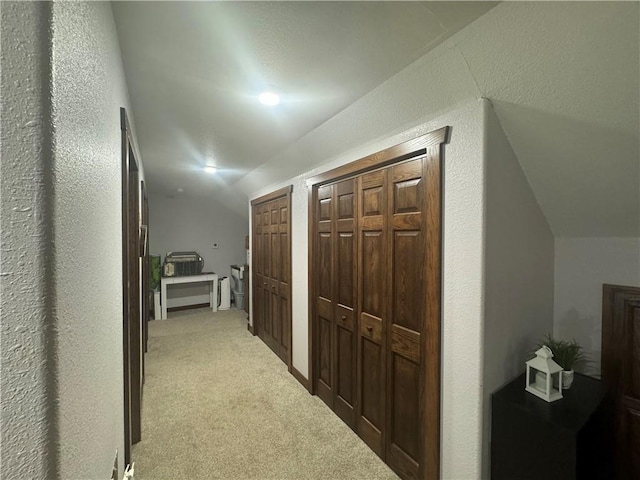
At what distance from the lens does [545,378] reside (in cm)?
137

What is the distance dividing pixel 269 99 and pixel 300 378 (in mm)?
2535

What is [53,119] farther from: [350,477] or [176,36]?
[350,477]

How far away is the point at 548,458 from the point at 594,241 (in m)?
1.19

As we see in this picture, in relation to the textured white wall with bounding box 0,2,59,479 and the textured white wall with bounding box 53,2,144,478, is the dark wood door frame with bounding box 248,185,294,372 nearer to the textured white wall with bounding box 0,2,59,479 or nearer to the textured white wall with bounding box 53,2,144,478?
the textured white wall with bounding box 53,2,144,478

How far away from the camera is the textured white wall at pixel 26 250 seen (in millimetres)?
430

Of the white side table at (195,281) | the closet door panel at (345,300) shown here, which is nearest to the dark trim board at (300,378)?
the closet door panel at (345,300)

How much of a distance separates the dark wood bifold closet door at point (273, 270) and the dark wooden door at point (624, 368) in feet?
8.07

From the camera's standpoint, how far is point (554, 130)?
1.24 m

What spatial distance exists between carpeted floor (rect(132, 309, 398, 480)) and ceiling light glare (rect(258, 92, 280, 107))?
2362mm

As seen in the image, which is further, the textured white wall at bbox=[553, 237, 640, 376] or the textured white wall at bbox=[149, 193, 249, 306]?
the textured white wall at bbox=[149, 193, 249, 306]

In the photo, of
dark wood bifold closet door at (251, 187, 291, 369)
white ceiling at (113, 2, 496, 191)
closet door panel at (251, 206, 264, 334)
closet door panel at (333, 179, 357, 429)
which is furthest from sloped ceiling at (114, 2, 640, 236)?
closet door panel at (251, 206, 264, 334)

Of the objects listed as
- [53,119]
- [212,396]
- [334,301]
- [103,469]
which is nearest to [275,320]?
[212,396]

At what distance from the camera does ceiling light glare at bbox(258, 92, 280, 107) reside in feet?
5.43

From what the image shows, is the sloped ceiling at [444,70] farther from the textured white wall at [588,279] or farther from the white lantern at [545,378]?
the white lantern at [545,378]
